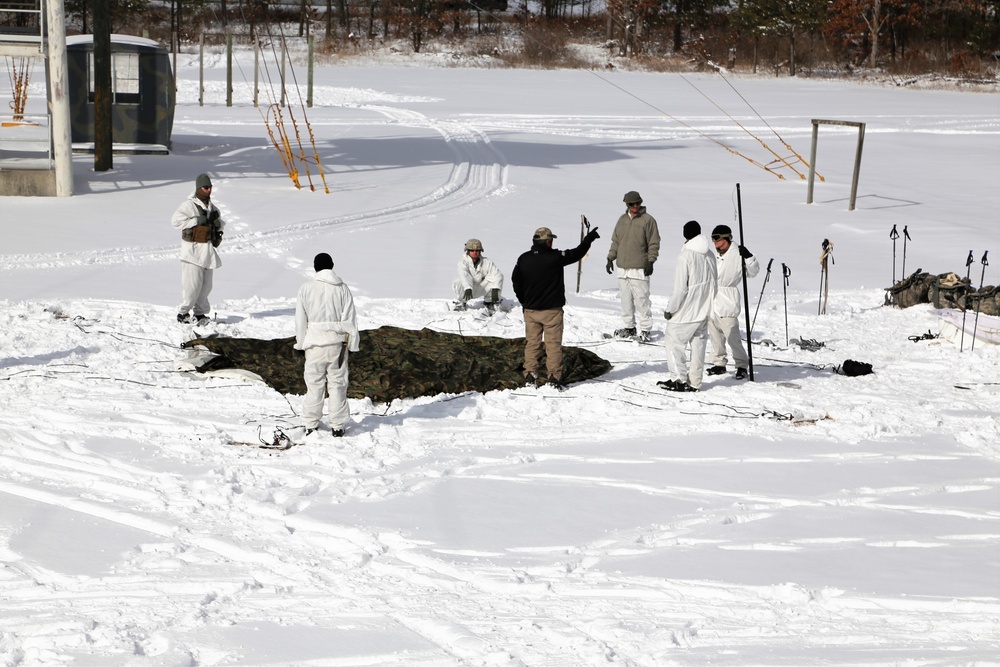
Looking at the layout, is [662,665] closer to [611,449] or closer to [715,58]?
[611,449]

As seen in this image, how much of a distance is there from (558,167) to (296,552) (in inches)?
715

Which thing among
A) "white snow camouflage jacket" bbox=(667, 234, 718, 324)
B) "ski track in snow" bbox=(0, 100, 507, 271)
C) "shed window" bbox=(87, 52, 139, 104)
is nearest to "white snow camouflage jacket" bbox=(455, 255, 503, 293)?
"white snow camouflage jacket" bbox=(667, 234, 718, 324)

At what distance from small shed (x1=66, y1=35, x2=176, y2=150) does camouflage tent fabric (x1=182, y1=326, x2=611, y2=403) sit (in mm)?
15189

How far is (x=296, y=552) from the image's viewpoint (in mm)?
6605

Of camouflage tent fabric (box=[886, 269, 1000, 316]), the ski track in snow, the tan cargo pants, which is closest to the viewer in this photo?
the tan cargo pants

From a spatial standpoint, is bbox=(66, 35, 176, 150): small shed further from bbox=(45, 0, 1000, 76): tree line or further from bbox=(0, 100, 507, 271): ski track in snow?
bbox=(45, 0, 1000, 76): tree line

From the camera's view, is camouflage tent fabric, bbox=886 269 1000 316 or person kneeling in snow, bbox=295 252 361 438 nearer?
person kneeling in snow, bbox=295 252 361 438

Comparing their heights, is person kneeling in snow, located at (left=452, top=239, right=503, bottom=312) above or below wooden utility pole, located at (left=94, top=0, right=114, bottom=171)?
below

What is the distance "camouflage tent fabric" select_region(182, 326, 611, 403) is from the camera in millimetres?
9680

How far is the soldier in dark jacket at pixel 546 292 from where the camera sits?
32.0ft

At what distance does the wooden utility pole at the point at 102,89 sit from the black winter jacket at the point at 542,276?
1441 centimetres

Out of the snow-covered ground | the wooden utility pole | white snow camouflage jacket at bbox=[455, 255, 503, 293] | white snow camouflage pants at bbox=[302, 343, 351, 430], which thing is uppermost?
the wooden utility pole

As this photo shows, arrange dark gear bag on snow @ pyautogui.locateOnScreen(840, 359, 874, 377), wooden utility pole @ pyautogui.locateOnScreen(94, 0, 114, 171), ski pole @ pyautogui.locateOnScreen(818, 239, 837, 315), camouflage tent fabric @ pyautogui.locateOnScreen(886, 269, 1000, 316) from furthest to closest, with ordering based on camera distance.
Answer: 1. wooden utility pole @ pyautogui.locateOnScreen(94, 0, 114, 171)
2. ski pole @ pyautogui.locateOnScreen(818, 239, 837, 315)
3. camouflage tent fabric @ pyautogui.locateOnScreen(886, 269, 1000, 316)
4. dark gear bag on snow @ pyautogui.locateOnScreen(840, 359, 874, 377)

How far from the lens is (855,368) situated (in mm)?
Answer: 10523
